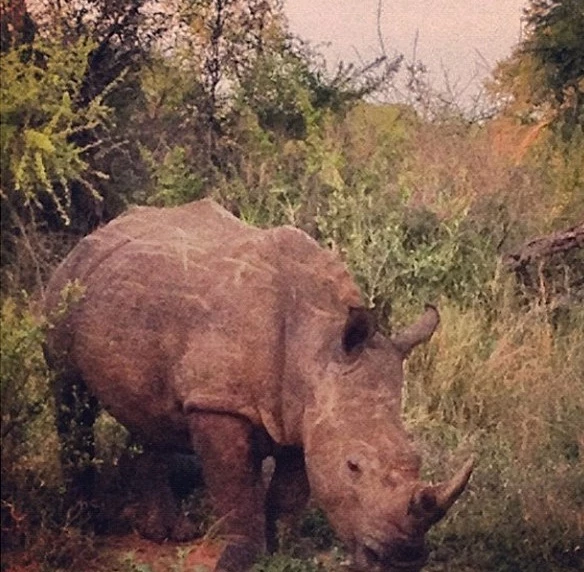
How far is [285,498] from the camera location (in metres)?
5.47

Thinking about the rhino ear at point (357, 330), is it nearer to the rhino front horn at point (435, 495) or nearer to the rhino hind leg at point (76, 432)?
the rhino front horn at point (435, 495)

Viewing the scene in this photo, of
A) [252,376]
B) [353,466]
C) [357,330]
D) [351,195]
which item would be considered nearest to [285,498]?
[252,376]

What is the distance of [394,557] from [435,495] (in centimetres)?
29

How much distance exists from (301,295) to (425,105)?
10.7 metres

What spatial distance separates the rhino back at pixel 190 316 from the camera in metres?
4.95

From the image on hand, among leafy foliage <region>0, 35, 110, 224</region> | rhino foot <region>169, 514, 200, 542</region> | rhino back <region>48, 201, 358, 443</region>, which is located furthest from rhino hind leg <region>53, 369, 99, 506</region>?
leafy foliage <region>0, 35, 110, 224</region>

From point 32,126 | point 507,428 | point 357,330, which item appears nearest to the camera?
point 357,330

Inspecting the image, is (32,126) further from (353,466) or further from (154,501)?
(353,466)

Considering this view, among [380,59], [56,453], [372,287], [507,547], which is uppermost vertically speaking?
[380,59]

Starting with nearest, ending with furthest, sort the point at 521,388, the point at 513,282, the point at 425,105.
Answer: the point at 521,388 → the point at 513,282 → the point at 425,105

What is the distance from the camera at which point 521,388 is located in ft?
27.0

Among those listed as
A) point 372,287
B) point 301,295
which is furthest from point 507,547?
point 372,287

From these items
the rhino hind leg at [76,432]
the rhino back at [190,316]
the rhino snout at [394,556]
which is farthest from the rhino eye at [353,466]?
the rhino hind leg at [76,432]

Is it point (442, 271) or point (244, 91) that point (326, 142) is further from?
point (442, 271)
